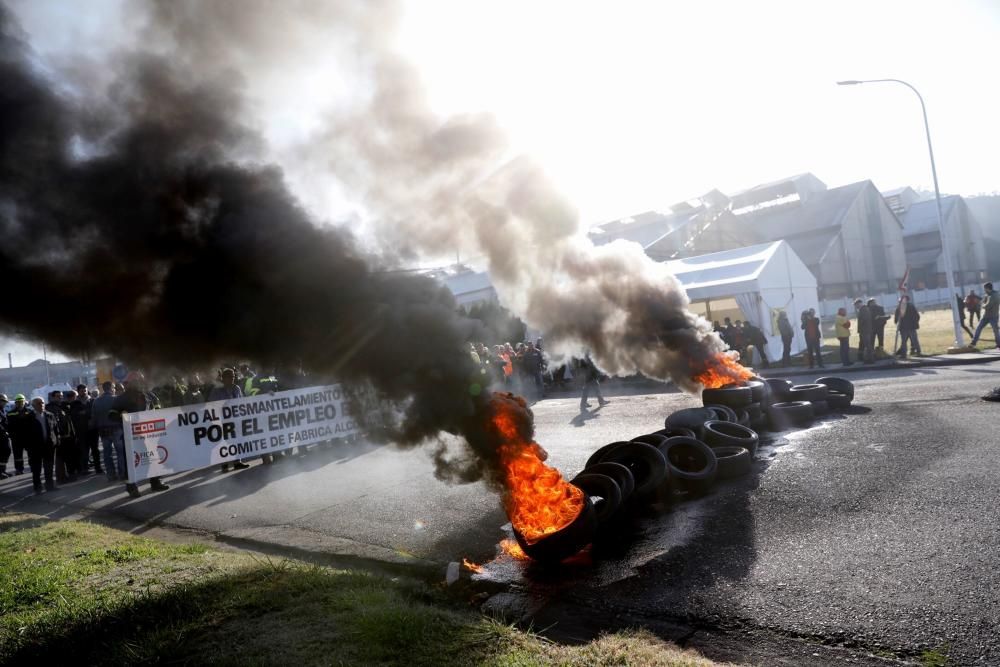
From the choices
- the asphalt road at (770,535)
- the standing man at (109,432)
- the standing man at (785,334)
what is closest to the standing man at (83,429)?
the standing man at (109,432)

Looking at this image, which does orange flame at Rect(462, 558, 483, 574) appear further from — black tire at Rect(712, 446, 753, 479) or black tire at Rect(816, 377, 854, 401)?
black tire at Rect(816, 377, 854, 401)

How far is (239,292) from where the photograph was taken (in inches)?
244

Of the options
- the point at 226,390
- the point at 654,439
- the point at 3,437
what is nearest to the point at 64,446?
the point at 3,437

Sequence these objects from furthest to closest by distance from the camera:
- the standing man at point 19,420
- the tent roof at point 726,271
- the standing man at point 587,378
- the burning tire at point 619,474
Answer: the tent roof at point 726,271 → the standing man at point 587,378 → the standing man at point 19,420 → the burning tire at point 619,474

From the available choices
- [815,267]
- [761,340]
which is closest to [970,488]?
[761,340]

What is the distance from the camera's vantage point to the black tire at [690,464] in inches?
260

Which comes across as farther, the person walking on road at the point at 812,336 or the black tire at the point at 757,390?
the person walking on road at the point at 812,336

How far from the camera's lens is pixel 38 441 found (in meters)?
12.0

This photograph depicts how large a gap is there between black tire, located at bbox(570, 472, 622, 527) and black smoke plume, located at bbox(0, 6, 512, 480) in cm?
93

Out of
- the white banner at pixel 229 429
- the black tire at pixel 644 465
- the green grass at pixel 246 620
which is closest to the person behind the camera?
the green grass at pixel 246 620

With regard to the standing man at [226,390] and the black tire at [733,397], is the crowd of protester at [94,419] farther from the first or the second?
the black tire at [733,397]

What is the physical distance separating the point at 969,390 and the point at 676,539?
28.3ft

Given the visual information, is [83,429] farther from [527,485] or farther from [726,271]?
[726,271]

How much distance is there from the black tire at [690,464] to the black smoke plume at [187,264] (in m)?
2.10
